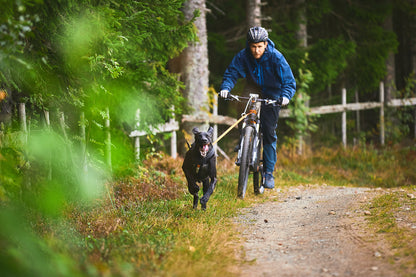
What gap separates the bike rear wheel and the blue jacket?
2.29 ft

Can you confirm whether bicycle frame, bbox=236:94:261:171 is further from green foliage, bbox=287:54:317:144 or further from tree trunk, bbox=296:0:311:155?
tree trunk, bbox=296:0:311:155

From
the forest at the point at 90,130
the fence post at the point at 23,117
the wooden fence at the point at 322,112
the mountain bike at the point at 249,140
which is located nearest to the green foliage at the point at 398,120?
the wooden fence at the point at 322,112

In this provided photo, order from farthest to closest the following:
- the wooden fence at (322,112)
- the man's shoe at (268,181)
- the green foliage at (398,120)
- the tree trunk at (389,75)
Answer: the tree trunk at (389,75), the green foliage at (398,120), the wooden fence at (322,112), the man's shoe at (268,181)

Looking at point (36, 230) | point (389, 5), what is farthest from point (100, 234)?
point (389, 5)

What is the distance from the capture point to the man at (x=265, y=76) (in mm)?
5988

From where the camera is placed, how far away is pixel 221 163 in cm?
943

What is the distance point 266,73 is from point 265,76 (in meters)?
0.05

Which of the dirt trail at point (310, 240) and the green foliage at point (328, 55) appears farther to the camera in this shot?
the green foliage at point (328, 55)

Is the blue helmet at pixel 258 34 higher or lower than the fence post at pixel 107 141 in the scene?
higher

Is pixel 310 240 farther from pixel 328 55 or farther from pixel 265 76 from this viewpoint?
pixel 328 55

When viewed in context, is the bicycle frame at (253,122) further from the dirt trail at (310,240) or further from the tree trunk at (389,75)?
the tree trunk at (389,75)

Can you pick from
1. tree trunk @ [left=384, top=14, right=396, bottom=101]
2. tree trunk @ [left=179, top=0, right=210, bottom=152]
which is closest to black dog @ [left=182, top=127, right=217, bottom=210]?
tree trunk @ [left=179, top=0, right=210, bottom=152]

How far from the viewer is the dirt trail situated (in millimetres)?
3484

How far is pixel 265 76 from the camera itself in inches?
249
